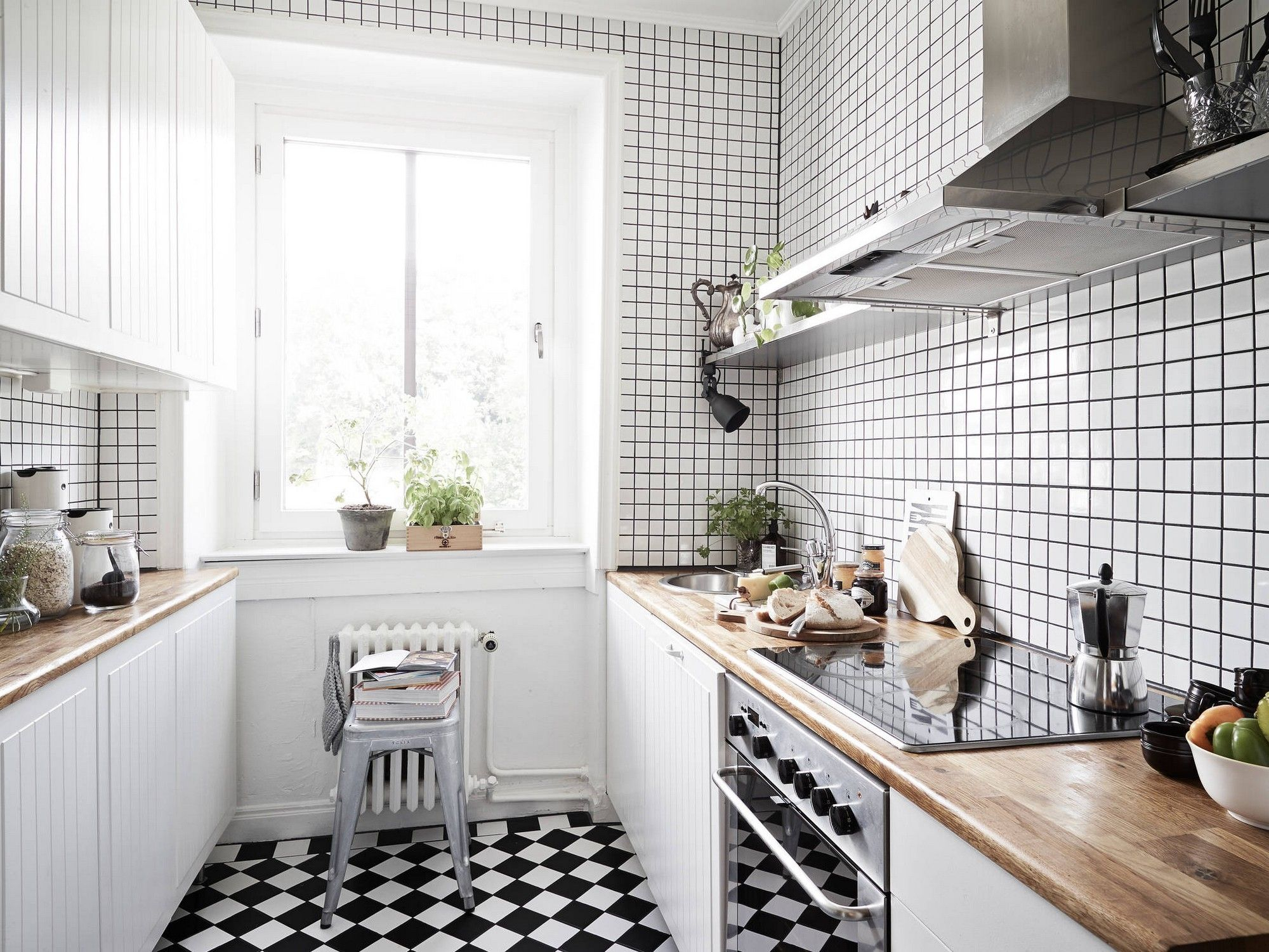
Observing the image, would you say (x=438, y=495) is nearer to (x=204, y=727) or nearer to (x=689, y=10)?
(x=204, y=727)

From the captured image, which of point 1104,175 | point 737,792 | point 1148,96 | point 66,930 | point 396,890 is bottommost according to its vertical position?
point 396,890

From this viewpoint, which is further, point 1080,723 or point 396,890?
point 396,890

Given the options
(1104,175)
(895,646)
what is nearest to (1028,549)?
(895,646)

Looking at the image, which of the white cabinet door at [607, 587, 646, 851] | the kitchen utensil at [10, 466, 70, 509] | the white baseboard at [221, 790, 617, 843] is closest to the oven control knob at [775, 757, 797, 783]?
the white cabinet door at [607, 587, 646, 851]

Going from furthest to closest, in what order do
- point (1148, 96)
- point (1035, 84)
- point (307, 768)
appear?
point (307, 768), point (1035, 84), point (1148, 96)

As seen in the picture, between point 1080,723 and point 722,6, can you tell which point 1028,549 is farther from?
point 722,6

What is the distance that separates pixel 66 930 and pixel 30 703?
45cm

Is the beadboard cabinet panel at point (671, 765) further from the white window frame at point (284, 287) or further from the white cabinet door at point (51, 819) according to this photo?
the white cabinet door at point (51, 819)

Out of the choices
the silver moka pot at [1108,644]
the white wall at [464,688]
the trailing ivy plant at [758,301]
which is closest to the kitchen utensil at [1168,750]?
the silver moka pot at [1108,644]

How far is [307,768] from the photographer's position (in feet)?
8.66

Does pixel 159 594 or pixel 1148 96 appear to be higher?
pixel 1148 96

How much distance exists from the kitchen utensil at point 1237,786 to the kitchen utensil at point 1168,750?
7 centimetres

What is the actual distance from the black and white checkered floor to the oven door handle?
0.79 m

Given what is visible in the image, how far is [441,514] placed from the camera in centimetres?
273
